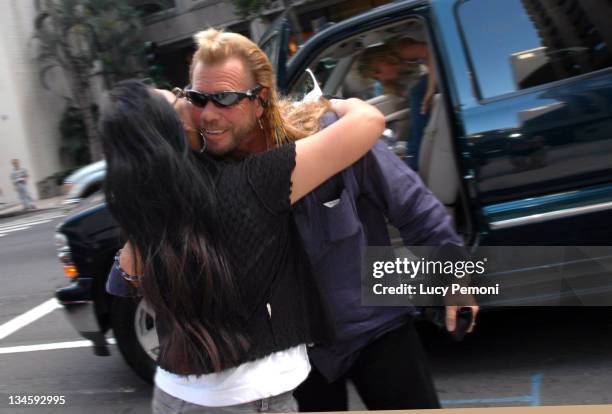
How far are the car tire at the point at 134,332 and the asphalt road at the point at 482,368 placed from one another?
331mm

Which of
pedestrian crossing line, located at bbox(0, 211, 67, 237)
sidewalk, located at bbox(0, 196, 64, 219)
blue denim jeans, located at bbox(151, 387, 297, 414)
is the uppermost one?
blue denim jeans, located at bbox(151, 387, 297, 414)

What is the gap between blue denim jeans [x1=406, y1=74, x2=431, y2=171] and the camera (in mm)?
4016

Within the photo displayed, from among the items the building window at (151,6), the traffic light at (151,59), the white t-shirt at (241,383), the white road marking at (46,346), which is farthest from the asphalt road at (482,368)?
the building window at (151,6)

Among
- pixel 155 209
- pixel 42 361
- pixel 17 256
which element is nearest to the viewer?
pixel 155 209

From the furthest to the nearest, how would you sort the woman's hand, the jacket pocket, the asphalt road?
the asphalt road → the jacket pocket → the woman's hand

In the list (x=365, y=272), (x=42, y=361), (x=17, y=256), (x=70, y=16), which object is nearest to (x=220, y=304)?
(x=365, y=272)

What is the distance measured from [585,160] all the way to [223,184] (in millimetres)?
2327

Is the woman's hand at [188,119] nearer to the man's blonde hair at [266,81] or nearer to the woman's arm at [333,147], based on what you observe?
the man's blonde hair at [266,81]

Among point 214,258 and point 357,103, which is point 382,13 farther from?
point 214,258

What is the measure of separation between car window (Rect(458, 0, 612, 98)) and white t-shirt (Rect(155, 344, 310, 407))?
223cm

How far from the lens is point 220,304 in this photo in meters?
1.44

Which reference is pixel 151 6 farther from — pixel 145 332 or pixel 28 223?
pixel 145 332

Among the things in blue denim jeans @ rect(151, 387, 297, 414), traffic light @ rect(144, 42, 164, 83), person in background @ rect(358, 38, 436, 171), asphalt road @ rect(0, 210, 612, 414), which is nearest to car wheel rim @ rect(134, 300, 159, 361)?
asphalt road @ rect(0, 210, 612, 414)

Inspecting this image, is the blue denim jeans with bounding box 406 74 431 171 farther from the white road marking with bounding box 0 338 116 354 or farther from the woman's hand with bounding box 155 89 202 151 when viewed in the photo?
the white road marking with bounding box 0 338 116 354
